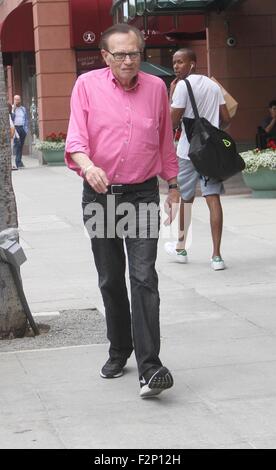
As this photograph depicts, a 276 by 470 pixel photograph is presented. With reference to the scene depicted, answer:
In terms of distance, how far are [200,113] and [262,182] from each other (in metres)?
5.74

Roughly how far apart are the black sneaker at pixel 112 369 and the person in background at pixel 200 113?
11.3 ft

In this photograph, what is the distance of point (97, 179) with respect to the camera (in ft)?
17.0

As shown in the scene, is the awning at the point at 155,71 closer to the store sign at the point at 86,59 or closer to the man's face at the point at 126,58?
the store sign at the point at 86,59

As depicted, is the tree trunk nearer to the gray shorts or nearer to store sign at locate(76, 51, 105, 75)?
the gray shorts

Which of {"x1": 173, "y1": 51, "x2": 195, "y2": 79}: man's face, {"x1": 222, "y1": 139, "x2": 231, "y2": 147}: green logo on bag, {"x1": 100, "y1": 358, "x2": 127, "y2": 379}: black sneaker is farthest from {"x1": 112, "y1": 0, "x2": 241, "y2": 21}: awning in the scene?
{"x1": 100, "y1": 358, "x2": 127, "y2": 379}: black sneaker

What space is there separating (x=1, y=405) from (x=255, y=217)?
788 centimetres

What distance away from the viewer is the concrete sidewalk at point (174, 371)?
4887 millimetres

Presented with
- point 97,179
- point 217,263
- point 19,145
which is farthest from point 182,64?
point 19,145

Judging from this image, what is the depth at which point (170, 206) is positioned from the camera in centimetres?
584

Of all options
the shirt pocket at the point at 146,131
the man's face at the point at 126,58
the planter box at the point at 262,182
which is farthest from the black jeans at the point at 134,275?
the planter box at the point at 262,182
